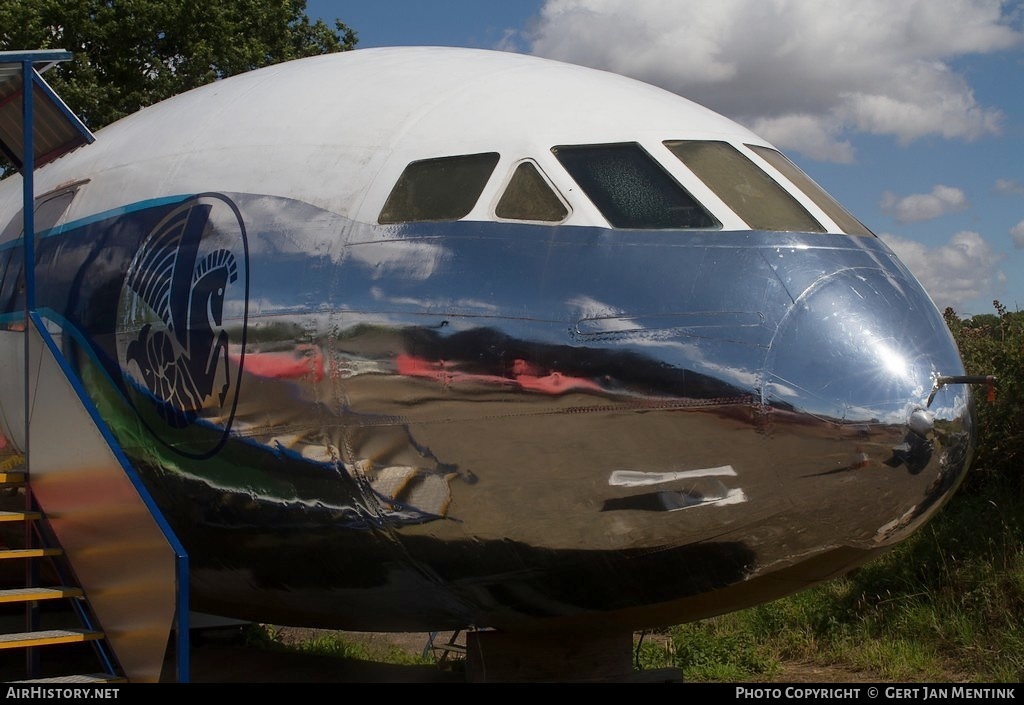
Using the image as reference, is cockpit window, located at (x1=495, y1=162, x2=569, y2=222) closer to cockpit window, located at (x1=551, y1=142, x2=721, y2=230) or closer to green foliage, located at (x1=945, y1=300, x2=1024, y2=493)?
cockpit window, located at (x1=551, y1=142, x2=721, y2=230)

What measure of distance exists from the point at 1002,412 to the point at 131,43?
15.4 meters

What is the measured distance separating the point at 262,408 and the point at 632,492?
1.87 metres

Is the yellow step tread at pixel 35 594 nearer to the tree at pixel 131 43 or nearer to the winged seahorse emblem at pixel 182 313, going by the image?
the winged seahorse emblem at pixel 182 313

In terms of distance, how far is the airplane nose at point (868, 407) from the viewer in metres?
4.77

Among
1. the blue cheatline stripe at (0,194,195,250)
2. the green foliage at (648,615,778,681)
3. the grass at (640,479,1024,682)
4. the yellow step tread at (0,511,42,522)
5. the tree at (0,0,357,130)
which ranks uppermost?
the tree at (0,0,357,130)

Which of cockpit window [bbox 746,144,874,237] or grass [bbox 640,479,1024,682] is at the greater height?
cockpit window [bbox 746,144,874,237]

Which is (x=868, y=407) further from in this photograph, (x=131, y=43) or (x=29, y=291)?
(x=131, y=43)

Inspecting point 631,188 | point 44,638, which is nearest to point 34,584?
point 44,638

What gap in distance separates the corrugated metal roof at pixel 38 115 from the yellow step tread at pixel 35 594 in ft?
8.54

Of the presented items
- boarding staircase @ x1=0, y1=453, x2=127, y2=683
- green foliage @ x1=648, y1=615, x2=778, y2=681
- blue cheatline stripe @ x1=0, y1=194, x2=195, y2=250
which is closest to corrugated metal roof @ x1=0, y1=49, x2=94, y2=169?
blue cheatline stripe @ x1=0, y1=194, x2=195, y2=250

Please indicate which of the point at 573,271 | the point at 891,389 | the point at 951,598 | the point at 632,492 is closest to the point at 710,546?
the point at 632,492

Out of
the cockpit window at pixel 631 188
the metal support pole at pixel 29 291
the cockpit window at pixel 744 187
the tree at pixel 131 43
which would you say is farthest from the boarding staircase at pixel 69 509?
the tree at pixel 131 43

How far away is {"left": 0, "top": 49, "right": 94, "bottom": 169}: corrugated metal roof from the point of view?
6879mm

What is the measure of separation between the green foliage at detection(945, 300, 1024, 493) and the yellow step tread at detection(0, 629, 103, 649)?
26.3 ft
